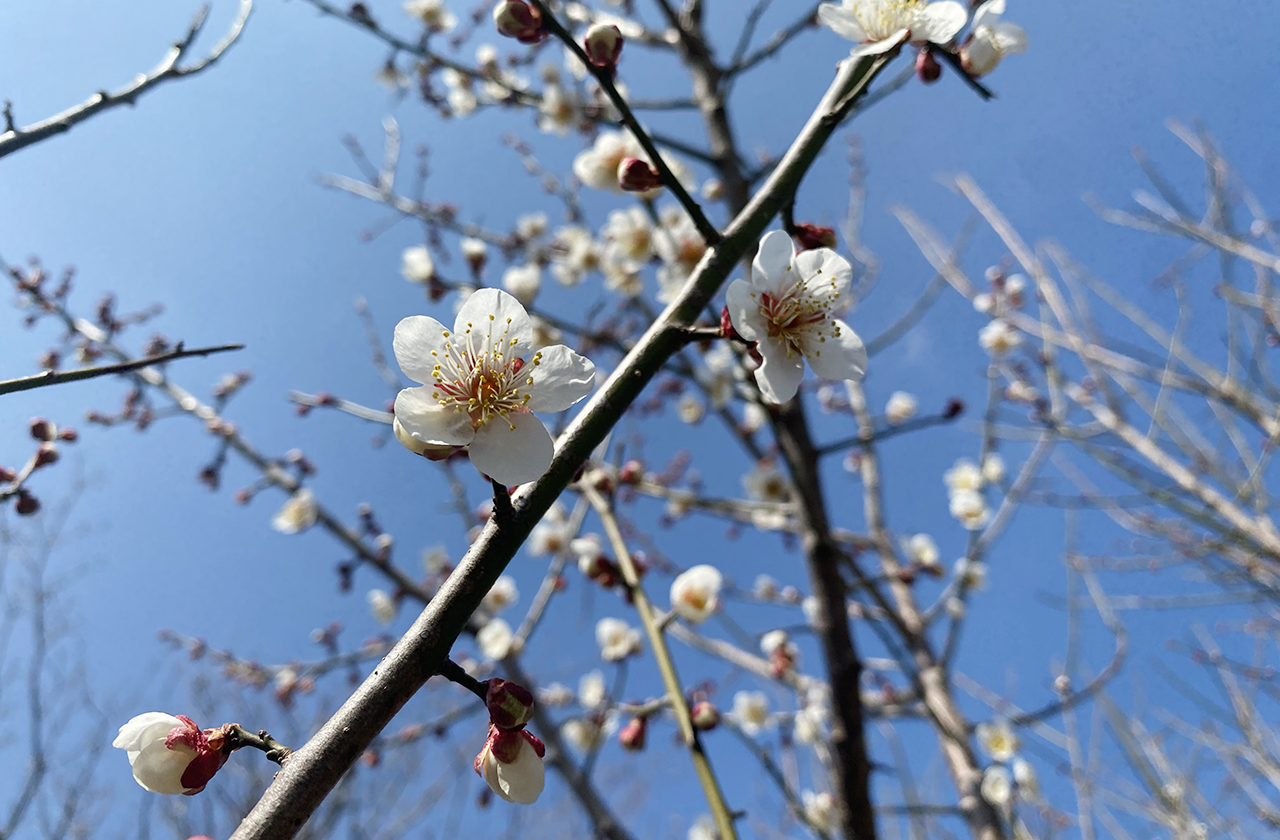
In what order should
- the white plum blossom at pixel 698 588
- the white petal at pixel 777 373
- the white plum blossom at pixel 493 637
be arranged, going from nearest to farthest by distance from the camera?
1. the white petal at pixel 777 373
2. the white plum blossom at pixel 698 588
3. the white plum blossom at pixel 493 637

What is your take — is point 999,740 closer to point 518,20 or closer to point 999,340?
point 999,340

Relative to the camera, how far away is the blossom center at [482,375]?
2.99 ft

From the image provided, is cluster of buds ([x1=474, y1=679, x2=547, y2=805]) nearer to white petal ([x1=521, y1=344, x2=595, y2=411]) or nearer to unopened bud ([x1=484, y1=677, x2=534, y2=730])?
unopened bud ([x1=484, y1=677, x2=534, y2=730])

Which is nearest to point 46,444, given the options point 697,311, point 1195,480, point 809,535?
point 697,311

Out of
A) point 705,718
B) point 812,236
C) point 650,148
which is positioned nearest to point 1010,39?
point 812,236

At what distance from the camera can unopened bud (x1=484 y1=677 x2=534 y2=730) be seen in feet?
2.57

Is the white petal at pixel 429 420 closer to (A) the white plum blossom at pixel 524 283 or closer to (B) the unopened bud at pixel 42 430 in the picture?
(B) the unopened bud at pixel 42 430

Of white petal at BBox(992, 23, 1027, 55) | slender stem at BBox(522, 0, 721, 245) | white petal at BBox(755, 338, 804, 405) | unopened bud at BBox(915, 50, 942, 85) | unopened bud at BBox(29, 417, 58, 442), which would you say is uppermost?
white petal at BBox(992, 23, 1027, 55)

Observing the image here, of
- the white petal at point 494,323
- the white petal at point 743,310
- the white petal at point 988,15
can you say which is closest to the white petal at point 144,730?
the white petal at point 494,323

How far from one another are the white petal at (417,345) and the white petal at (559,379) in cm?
15

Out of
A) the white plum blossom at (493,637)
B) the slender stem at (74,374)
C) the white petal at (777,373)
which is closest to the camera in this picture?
the slender stem at (74,374)

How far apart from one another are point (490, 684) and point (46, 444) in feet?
5.05

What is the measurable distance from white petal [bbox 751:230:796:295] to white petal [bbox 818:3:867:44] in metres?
0.44

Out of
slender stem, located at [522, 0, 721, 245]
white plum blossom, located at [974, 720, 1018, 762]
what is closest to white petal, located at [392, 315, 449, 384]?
slender stem, located at [522, 0, 721, 245]
